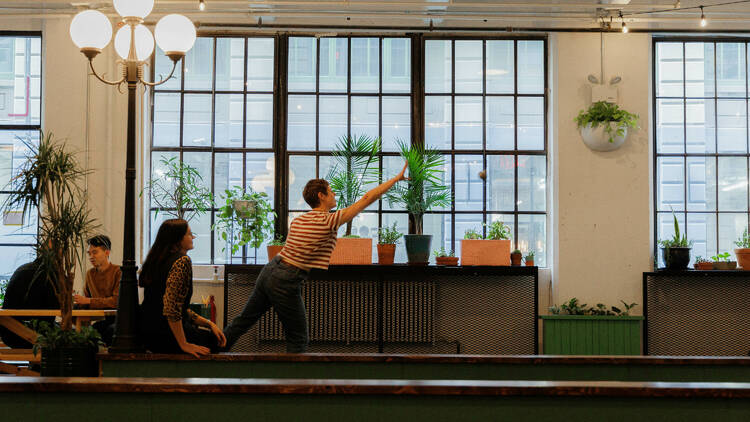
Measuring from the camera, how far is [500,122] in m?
A: 7.87

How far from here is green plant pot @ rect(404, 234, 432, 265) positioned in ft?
23.4

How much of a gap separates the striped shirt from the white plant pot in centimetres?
382

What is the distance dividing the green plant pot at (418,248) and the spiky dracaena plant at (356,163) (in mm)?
669

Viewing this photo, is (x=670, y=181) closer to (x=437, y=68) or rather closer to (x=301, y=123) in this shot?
(x=437, y=68)

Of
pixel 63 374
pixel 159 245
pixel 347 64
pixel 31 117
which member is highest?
pixel 347 64

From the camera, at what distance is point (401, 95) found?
7844 mm

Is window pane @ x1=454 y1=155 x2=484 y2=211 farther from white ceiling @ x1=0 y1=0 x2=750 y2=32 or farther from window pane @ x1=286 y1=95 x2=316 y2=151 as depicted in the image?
window pane @ x1=286 y1=95 x2=316 y2=151

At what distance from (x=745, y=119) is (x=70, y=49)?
7021 mm

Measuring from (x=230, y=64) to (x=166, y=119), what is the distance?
889 mm

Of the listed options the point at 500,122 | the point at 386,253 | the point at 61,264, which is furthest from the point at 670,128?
the point at 61,264

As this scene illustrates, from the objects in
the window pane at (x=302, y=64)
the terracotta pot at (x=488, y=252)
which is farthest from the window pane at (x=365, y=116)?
the terracotta pot at (x=488, y=252)

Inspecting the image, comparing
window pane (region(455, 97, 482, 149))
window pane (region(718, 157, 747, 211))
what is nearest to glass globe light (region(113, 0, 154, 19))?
window pane (region(455, 97, 482, 149))

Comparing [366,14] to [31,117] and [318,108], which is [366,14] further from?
[31,117]

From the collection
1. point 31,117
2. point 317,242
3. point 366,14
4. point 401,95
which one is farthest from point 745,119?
point 31,117
